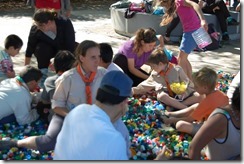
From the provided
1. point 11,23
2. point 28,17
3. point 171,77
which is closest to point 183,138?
point 171,77

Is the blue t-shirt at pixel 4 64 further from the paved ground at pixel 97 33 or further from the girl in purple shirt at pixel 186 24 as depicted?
the girl in purple shirt at pixel 186 24

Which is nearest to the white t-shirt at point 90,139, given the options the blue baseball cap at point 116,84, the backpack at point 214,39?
the blue baseball cap at point 116,84

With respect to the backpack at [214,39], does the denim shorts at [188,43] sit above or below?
above

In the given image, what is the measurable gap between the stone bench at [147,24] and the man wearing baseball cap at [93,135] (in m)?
6.90

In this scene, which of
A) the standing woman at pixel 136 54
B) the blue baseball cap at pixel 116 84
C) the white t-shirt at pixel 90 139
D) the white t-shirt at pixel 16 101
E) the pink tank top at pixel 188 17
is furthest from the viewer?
the pink tank top at pixel 188 17

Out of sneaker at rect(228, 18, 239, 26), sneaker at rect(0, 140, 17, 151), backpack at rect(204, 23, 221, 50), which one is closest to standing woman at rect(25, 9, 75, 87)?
sneaker at rect(0, 140, 17, 151)

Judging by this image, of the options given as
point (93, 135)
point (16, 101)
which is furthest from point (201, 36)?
point (93, 135)

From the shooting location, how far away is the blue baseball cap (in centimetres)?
278

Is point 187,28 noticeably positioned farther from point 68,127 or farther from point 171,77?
point 68,127

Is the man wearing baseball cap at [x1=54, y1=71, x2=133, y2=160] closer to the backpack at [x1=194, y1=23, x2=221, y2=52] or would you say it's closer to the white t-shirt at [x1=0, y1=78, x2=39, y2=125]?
the white t-shirt at [x1=0, y1=78, x2=39, y2=125]

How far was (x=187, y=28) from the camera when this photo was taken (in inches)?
265

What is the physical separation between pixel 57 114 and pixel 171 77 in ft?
5.65

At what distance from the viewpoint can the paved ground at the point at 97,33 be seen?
788cm

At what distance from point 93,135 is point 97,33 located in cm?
826
